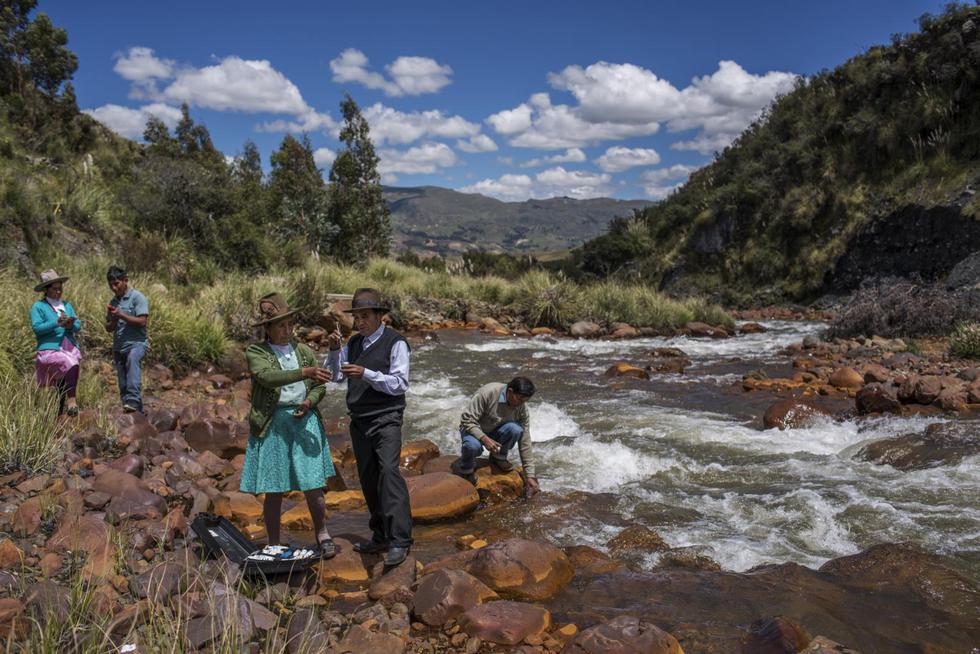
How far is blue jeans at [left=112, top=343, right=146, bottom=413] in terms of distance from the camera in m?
7.04

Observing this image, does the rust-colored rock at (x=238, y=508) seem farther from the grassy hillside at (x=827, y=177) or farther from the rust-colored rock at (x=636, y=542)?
the grassy hillside at (x=827, y=177)

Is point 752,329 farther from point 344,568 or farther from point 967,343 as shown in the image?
point 344,568

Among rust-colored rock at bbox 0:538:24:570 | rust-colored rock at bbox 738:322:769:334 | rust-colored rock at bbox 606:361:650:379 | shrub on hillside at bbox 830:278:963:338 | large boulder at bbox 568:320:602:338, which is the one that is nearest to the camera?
rust-colored rock at bbox 0:538:24:570

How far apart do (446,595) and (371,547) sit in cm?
108

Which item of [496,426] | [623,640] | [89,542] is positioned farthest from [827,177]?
[89,542]

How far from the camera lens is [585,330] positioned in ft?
60.3

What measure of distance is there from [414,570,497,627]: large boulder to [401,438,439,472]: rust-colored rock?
2.93 meters

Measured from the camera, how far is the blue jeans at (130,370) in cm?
704

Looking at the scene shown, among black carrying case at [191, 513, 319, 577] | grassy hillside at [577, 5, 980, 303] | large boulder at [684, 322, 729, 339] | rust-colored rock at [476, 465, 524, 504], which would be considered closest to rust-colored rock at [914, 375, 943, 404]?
rust-colored rock at [476, 465, 524, 504]

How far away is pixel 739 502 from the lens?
19.0 ft

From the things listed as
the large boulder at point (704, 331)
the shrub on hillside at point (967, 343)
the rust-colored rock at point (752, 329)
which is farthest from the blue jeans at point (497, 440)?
the rust-colored rock at point (752, 329)

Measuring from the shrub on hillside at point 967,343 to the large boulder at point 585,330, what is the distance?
8.70 m

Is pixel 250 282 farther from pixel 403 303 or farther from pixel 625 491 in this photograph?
pixel 625 491

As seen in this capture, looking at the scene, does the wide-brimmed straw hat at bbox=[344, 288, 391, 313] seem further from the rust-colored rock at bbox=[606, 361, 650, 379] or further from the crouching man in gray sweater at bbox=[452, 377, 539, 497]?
the rust-colored rock at bbox=[606, 361, 650, 379]
